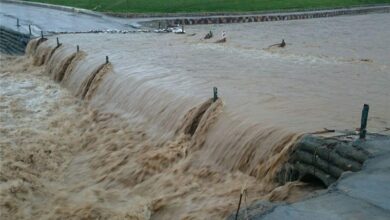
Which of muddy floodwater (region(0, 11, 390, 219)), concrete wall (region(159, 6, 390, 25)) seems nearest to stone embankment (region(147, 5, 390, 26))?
concrete wall (region(159, 6, 390, 25))

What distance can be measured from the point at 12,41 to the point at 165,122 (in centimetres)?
1521

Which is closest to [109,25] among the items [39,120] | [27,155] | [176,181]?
[39,120]

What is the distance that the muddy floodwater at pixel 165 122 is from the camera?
855cm

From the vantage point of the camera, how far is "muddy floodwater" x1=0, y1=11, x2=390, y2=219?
8.55 m

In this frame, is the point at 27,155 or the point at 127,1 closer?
the point at 27,155

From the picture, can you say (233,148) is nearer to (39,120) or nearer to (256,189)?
(256,189)

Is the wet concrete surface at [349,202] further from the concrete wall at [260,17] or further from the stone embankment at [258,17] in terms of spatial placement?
the concrete wall at [260,17]

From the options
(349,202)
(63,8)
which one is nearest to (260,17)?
(63,8)

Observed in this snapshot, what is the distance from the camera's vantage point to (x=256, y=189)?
7930 mm

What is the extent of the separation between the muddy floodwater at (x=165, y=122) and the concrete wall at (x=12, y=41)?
3112mm

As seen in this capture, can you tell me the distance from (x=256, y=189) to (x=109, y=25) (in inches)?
923

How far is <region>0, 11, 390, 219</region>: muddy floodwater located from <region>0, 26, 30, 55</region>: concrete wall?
123 inches

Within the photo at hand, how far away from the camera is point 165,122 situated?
11375 mm

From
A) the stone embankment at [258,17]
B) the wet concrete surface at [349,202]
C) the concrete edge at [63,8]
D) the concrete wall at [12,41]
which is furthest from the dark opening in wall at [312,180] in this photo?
the concrete edge at [63,8]
